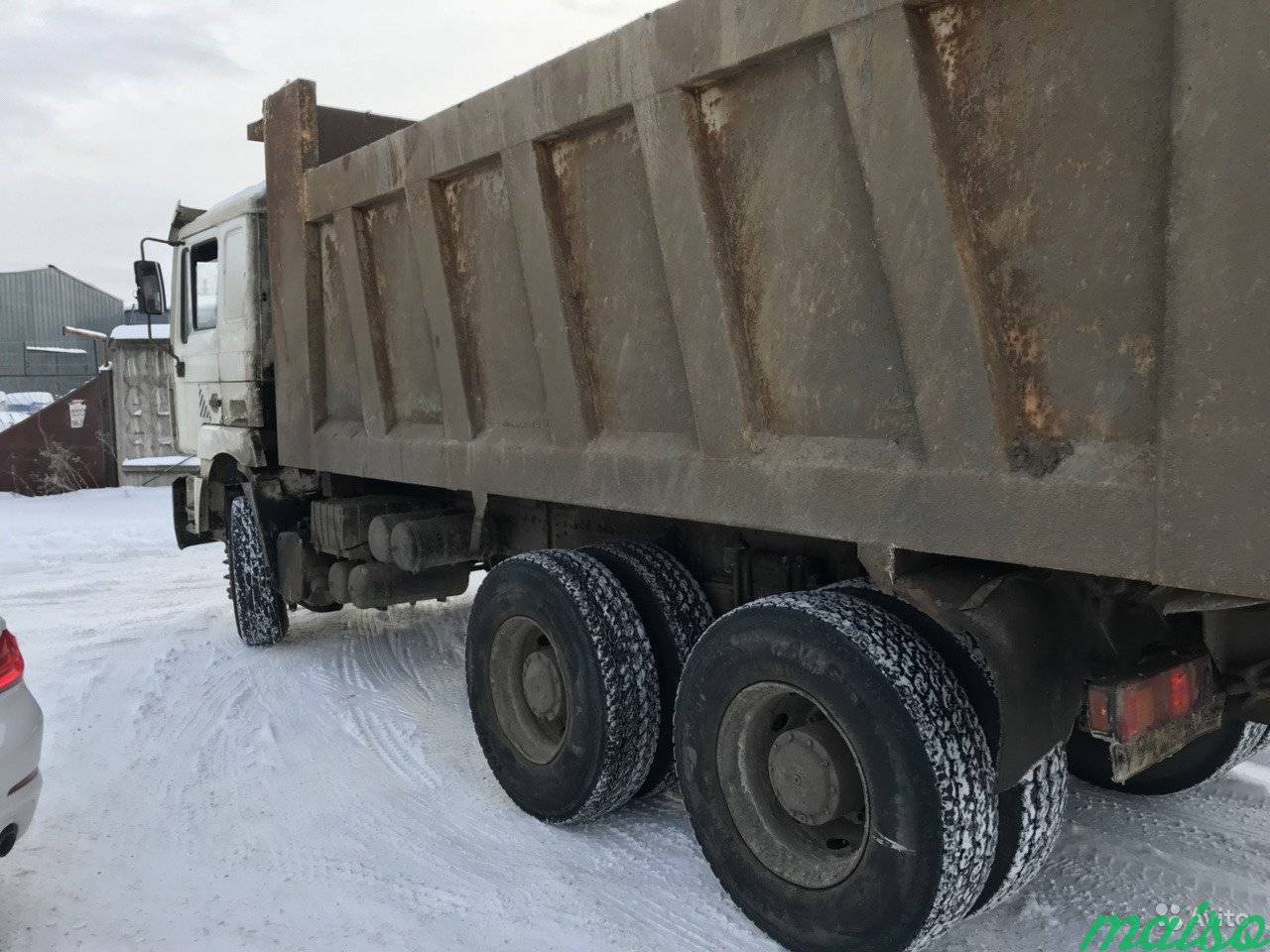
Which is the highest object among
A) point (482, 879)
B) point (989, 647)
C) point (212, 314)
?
point (212, 314)

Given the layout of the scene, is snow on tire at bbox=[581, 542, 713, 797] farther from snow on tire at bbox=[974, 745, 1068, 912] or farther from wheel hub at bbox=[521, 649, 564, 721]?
snow on tire at bbox=[974, 745, 1068, 912]

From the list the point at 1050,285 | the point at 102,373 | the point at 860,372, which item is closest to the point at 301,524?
the point at 860,372

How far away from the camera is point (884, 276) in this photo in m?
2.50

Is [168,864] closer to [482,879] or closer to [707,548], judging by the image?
[482,879]

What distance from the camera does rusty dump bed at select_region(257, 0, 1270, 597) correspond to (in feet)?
6.29

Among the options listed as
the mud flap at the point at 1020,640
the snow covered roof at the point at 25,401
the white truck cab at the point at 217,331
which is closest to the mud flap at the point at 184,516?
Answer: the white truck cab at the point at 217,331

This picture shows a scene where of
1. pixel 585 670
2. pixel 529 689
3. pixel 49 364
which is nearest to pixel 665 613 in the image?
pixel 585 670

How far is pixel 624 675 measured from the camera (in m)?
3.65

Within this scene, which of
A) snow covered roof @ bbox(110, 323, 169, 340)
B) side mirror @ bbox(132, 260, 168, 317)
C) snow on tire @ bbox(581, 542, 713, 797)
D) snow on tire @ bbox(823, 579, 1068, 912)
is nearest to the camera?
snow on tire @ bbox(823, 579, 1068, 912)

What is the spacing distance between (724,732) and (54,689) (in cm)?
459

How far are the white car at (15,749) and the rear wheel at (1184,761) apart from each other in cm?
365

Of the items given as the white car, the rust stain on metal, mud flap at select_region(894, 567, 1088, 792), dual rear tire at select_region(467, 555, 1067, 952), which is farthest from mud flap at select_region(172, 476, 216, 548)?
the rust stain on metal

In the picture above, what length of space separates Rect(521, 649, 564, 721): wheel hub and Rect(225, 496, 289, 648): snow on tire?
320 centimetres

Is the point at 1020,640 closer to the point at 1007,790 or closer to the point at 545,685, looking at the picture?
the point at 1007,790
